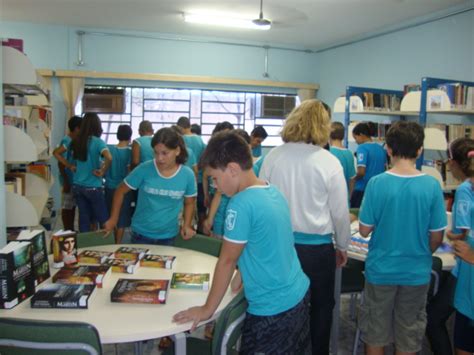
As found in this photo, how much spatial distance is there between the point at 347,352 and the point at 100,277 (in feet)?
5.98

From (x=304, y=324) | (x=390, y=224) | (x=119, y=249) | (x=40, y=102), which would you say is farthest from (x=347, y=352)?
(x=40, y=102)

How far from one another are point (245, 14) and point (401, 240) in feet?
16.5

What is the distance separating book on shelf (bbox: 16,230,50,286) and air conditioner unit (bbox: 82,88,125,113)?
6040mm

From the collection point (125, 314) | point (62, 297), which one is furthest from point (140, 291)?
point (62, 297)

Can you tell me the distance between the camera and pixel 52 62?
726 cm

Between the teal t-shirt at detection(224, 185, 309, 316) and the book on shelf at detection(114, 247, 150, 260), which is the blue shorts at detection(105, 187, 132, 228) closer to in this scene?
the book on shelf at detection(114, 247, 150, 260)

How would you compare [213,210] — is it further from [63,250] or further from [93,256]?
[63,250]

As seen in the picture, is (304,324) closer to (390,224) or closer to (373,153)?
(390,224)

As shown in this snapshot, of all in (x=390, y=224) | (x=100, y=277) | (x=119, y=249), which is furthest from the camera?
(x=119, y=249)

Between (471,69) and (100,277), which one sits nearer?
(100,277)

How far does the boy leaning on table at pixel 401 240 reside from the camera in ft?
6.91

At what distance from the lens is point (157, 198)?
274 centimetres

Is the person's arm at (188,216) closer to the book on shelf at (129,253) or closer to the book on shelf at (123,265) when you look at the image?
the book on shelf at (129,253)

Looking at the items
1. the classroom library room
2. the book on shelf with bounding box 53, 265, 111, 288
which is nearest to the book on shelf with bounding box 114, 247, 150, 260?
the classroom library room
